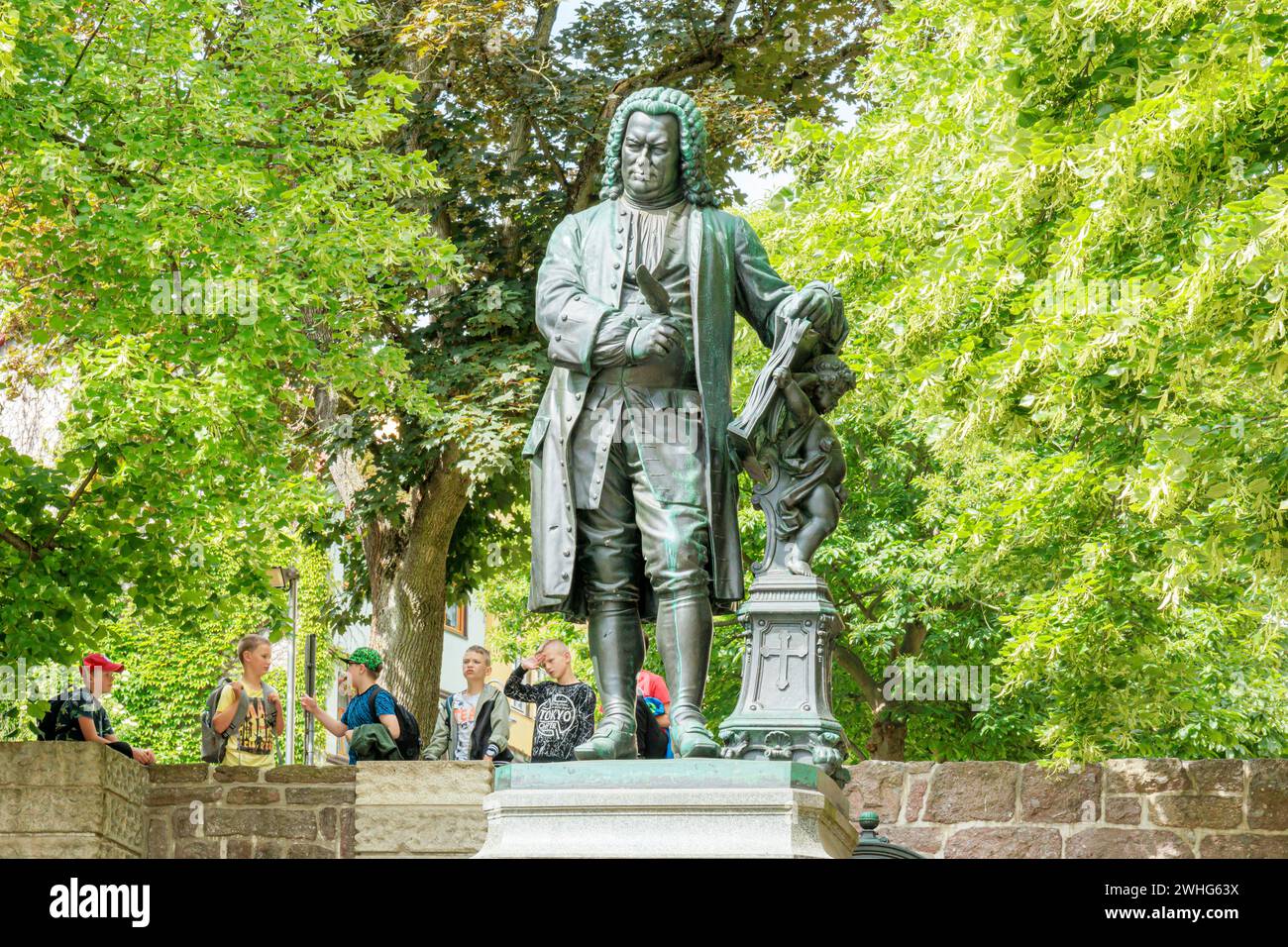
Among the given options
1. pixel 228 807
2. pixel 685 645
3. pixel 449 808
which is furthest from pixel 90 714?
pixel 685 645

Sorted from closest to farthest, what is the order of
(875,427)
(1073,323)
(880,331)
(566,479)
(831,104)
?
(566,479) → (1073,323) → (880,331) → (831,104) → (875,427)

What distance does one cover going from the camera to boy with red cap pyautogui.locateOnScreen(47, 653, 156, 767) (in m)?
10.8

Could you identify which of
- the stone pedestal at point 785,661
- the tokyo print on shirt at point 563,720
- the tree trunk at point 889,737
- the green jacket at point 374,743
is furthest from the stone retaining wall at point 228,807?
the tree trunk at point 889,737

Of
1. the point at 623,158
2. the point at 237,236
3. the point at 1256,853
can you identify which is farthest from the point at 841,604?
the point at 623,158

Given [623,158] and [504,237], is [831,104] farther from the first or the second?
[623,158]

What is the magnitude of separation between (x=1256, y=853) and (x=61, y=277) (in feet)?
29.2

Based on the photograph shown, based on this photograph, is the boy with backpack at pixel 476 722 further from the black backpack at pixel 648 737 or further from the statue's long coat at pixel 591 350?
the statue's long coat at pixel 591 350

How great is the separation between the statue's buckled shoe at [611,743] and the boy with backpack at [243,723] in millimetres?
5524

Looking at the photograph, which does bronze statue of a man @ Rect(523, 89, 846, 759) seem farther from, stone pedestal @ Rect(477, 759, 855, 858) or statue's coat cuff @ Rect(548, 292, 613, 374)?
stone pedestal @ Rect(477, 759, 855, 858)

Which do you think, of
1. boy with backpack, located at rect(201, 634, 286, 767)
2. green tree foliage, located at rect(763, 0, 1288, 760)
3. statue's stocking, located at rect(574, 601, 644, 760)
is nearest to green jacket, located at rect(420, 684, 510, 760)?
boy with backpack, located at rect(201, 634, 286, 767)

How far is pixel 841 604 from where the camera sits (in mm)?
25078

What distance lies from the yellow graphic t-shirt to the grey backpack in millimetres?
21

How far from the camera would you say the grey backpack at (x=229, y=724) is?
1082 centimetres

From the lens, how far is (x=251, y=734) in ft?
35.8
